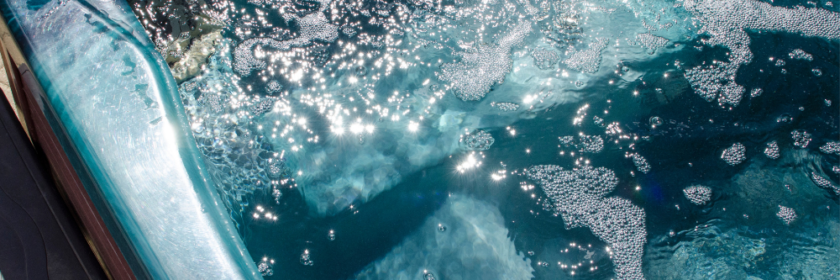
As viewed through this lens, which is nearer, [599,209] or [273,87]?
[599,209]

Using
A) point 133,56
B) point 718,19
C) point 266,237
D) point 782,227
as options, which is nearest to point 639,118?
point 782,227

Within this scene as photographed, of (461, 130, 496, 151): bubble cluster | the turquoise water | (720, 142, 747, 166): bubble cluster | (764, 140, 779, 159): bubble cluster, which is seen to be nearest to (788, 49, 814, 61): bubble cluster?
the turquoise water

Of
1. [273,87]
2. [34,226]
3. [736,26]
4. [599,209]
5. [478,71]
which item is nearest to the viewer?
[34,226]

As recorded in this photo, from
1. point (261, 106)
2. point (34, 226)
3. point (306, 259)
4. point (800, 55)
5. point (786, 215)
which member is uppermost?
point (261, 106)

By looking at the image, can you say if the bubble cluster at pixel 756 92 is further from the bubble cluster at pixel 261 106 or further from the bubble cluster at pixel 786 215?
the bubble cluster at pixel 261 106

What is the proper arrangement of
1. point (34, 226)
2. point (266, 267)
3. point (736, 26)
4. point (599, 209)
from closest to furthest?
point (34, 226)
point (266, 267)
point (599, 209)
point (736, 26)

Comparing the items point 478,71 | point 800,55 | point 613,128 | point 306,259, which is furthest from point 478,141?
point 800,55

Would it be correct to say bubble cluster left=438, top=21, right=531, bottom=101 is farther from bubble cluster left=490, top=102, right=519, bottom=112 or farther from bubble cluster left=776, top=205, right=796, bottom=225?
bubble cluster left=776, top=205, right=796, bottom=225

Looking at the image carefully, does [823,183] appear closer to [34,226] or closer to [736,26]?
[736,26]
